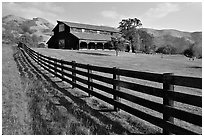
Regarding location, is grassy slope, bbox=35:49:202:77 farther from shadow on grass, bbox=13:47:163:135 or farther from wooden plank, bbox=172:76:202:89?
wooden plank, bbox=172:76:202:89

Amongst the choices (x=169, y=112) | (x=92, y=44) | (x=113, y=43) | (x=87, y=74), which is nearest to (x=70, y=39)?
(x=92, y=44)

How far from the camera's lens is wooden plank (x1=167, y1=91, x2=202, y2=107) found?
13.6 ft

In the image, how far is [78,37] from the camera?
53.7 m

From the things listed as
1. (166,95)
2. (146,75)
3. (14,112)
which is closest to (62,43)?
(14,112)

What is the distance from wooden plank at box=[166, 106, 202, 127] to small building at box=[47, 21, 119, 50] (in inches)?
1926

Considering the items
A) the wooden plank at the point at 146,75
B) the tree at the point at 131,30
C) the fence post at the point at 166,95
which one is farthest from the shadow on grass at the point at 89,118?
the tree at the point at 131,30

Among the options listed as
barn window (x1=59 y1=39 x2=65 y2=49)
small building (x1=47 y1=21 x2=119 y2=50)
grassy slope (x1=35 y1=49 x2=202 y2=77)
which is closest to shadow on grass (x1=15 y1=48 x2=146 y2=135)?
grassy slope (x1=35 y1=49 x2=202 y2=77)

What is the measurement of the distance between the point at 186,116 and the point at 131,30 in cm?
6947

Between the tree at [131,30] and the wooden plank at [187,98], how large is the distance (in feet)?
213

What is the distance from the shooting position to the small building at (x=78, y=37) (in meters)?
55.3

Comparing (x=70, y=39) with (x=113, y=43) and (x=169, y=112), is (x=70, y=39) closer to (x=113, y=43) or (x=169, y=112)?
(x=113, y=43)

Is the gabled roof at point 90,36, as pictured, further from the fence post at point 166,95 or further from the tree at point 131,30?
the fence post at point 166,95

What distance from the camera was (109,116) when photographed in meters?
6.23

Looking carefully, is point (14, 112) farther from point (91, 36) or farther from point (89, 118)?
point (91, 36)
